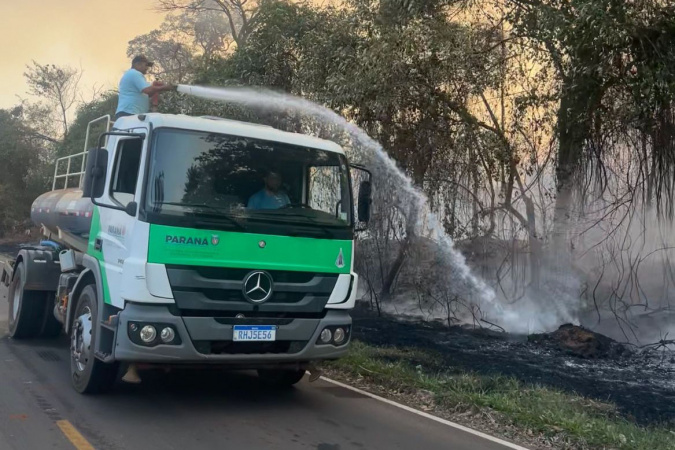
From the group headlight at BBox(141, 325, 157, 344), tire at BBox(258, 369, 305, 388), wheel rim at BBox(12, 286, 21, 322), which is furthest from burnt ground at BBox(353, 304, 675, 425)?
wheel rim at BBox(12, 286, 21, 322)

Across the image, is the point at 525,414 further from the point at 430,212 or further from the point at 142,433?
the point at 430,212

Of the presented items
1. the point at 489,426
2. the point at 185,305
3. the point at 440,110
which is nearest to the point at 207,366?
the point at 185,305

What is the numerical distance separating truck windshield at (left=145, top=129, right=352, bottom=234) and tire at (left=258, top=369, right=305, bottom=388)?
1859 mm

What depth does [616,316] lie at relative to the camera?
11703mm

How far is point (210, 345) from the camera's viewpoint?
5863 millimetres

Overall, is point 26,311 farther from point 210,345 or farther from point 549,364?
point 549,364

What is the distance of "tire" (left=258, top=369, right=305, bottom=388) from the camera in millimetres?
7340

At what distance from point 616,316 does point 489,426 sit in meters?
6.29

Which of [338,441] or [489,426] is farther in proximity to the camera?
[489,426]

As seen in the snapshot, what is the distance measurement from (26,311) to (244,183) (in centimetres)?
469

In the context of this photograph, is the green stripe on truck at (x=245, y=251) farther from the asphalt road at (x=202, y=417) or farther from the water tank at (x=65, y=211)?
the water tank at (x=65, y=211)

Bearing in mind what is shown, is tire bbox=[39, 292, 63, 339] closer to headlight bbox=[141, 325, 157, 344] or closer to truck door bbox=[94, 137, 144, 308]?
truck door bbox=[94, 137, 144, 308]

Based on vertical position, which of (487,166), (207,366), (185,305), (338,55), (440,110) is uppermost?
(338,55)

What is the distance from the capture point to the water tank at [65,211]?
7227 mm
